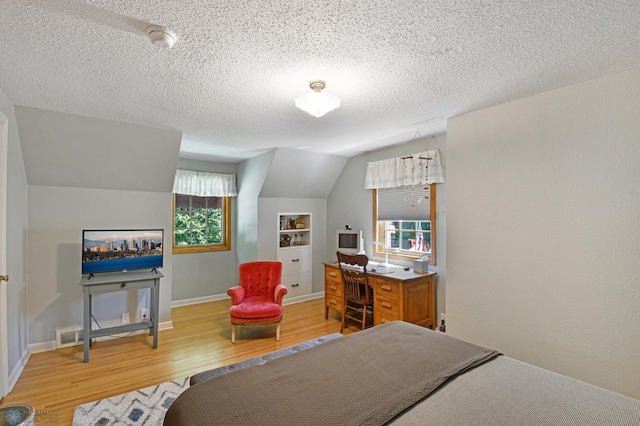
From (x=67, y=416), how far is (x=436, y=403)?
2.49 meters

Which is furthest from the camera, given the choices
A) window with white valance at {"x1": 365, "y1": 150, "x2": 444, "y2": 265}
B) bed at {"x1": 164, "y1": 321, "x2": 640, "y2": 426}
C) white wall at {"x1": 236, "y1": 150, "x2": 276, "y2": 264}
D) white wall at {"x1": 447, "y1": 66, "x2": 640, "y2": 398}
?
white wall at {"x1": 236, "y1": 150, "x2": 276, "y2": 264}

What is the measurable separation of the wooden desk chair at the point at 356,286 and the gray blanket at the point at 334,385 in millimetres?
Answer: 1728

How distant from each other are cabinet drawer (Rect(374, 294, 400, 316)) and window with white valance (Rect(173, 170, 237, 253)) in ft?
9.40

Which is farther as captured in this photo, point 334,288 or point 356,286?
point 334,288

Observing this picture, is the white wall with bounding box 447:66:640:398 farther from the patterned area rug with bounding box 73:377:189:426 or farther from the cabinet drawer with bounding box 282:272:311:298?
the cabinet drawer with bounding box 282:272:311:298

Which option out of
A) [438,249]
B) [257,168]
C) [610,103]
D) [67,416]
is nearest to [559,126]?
[610,103]

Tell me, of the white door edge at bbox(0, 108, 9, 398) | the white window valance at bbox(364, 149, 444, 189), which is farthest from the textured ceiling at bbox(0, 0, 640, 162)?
the white window valance at bbox(364, 149, 444, 189)

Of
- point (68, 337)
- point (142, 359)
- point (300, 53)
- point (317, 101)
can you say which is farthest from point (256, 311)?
point (300, 53)

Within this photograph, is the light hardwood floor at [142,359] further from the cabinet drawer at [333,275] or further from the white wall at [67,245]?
the cabinet drawer at [333,275]

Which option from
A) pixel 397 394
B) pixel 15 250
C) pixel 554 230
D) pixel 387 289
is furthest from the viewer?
pixel 387 289

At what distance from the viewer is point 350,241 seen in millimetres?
4570

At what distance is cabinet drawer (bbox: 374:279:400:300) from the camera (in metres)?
3.44

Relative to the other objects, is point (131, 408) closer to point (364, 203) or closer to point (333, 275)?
point (333, 275)

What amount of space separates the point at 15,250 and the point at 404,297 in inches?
145
